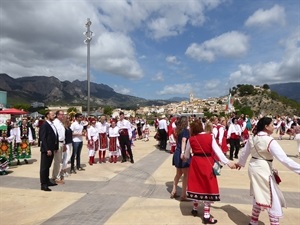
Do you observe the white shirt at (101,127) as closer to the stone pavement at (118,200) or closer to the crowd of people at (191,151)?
the crowd of people at (191,151)

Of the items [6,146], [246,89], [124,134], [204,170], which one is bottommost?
[204,170]

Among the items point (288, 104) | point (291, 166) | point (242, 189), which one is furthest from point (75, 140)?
point (288, 104)

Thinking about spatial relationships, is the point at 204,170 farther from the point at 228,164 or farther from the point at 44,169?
the point at 44,169

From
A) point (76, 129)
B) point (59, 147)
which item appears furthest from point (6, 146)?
point (59, 147)

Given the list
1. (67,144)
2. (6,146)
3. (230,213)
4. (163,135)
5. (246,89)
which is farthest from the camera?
(246,89)

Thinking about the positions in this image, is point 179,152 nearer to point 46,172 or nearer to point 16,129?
point 46,172

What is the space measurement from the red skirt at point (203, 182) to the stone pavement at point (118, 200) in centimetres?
50

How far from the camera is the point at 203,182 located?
4.80m

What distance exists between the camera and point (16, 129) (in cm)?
1036

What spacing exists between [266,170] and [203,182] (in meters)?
1.05

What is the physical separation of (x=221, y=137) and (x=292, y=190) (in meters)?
4.19

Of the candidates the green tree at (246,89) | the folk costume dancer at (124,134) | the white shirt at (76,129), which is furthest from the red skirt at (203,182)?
the green tree at (246,89)

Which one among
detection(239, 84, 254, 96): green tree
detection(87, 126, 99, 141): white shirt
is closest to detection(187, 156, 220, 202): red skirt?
detection(87, 126, 99, 141): white shirt

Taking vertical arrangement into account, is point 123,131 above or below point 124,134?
above
